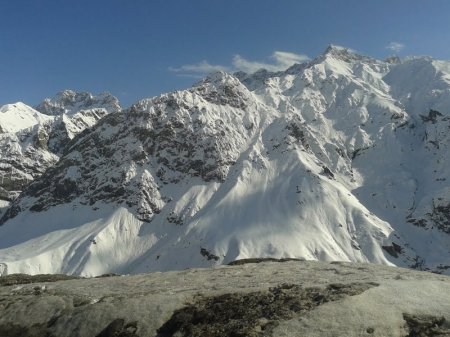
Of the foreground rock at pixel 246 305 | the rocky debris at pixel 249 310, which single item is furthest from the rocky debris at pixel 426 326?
the rocky debris at pixel 249 310

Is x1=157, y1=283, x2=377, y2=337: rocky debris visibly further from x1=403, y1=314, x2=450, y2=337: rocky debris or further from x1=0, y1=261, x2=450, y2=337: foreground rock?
x1=403, y1=314, x2=450, y2=337: rocky debris

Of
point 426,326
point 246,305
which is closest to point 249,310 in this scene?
point 246,305

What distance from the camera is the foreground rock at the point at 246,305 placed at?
28.7 metres

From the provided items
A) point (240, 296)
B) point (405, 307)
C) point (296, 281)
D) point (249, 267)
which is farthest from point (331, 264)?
point (405, 307)

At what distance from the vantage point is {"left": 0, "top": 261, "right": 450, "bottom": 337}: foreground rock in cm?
2866

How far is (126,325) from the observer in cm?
3325

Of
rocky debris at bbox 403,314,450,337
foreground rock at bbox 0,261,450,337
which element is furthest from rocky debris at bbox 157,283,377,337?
rocky debris at bbox 403,314,450,337

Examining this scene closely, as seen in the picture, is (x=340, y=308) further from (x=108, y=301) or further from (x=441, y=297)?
(x=108, y=301)

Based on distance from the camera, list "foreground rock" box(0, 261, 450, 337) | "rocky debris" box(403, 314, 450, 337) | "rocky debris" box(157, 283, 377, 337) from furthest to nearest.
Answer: "rocky debris" box(157, 283, 377, 337), "foreground rock" box(0, 261, 450, 337), "rocky debris" box(403, 314, 450, 337)

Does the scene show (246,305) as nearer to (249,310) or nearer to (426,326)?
(249,310)

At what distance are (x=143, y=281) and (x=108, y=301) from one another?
22.9 feet

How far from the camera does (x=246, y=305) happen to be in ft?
108

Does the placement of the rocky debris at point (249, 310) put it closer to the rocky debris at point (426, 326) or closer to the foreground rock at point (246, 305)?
the foreground rock at point (246, 305)

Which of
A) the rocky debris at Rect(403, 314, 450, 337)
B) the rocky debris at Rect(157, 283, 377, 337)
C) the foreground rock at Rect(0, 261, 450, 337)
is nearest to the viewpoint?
the rocky debris at Rect(403, 314, 450, 337)
